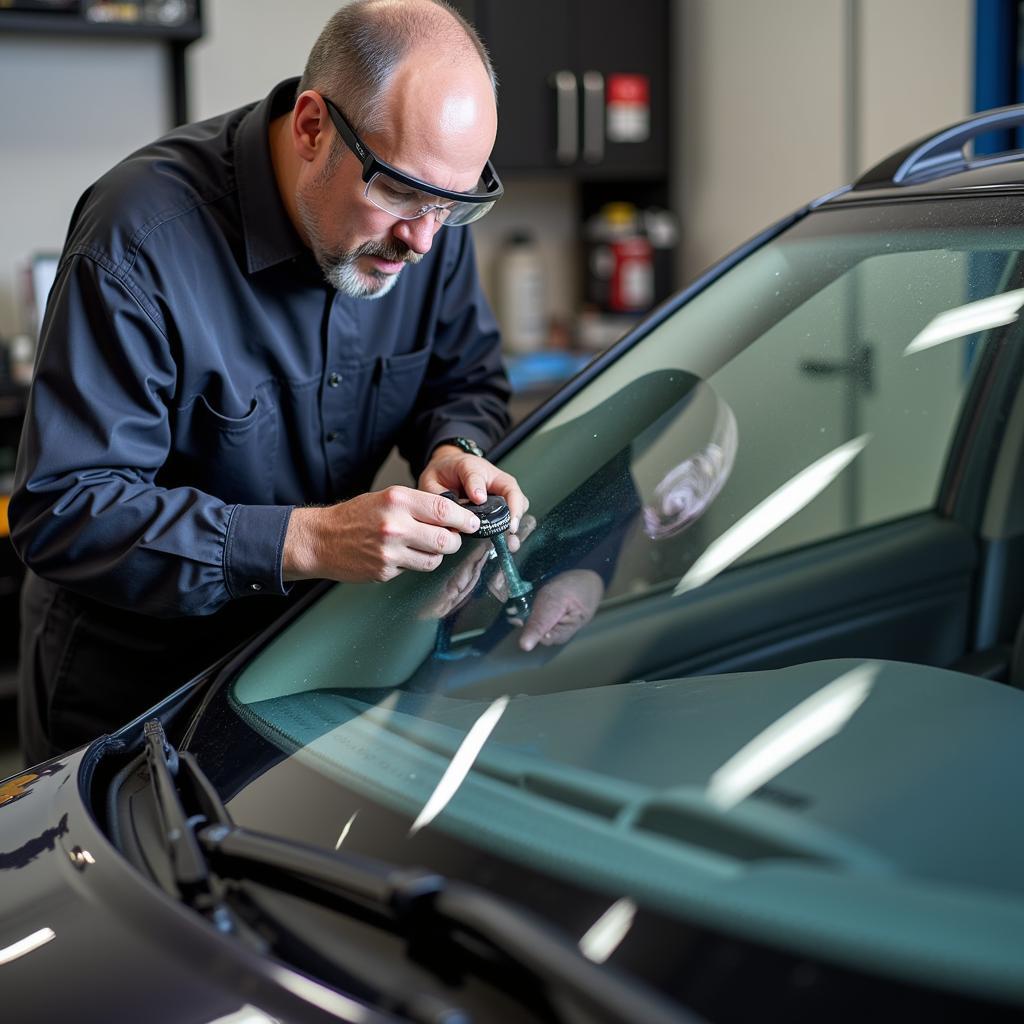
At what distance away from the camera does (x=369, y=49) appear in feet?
4.31

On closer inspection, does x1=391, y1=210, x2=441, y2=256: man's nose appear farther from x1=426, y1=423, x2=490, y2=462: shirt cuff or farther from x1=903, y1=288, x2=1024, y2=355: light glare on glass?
Answer: x1=903, y1=288, x2=1024, y2=355: light glare on glass

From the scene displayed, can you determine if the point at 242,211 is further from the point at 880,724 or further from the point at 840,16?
the point at 840,16

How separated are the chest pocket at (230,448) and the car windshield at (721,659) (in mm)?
338

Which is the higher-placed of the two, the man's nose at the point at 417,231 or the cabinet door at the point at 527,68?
the cabinet door at the point at 527,68

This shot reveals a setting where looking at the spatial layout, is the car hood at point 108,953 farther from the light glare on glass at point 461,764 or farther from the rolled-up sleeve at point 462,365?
the rolled-up sleeve at point 462,365

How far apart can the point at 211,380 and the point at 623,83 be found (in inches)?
117

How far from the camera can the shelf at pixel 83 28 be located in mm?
3082

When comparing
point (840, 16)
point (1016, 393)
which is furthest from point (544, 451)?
point (840, 16)

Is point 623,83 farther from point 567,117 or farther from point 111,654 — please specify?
point 111,654

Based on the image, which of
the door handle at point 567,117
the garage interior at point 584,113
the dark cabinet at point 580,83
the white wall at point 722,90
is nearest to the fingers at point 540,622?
the garage interior at point 584,113

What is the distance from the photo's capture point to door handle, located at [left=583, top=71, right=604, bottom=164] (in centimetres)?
399

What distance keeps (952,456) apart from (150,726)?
1204 mm

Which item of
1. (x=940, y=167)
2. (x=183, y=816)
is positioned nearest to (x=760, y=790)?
(x=183, y=816)

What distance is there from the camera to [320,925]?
0.79 m
